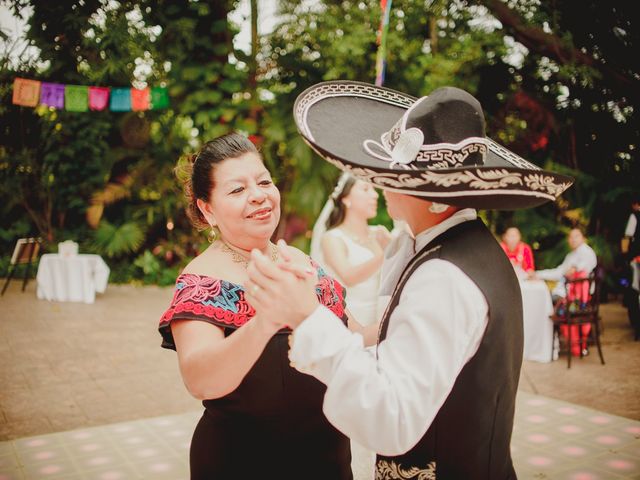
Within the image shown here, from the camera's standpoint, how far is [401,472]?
1.34 m

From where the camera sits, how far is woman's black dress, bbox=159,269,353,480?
1.56 m

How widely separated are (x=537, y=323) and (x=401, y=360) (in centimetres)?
597

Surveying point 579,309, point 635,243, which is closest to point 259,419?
point 579,309

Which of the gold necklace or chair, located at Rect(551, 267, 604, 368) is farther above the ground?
the gold necklace

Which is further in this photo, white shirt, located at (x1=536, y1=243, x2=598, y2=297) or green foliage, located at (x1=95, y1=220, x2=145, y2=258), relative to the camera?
green foliage, located at (x1=95, y1=220, x2=145, y2=258)

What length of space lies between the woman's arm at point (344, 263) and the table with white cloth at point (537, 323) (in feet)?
9.99

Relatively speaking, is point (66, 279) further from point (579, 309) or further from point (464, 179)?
point (464, 179)

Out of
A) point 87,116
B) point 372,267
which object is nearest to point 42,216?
point 87,116

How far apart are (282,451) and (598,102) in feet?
32.5

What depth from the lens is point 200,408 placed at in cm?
482

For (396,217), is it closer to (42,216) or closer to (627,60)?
(627,60)

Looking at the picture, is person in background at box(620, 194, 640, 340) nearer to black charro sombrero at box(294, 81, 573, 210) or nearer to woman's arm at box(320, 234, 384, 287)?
woman's arm at box(320, 234, 384, 287)

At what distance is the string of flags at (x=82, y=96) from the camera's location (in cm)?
919

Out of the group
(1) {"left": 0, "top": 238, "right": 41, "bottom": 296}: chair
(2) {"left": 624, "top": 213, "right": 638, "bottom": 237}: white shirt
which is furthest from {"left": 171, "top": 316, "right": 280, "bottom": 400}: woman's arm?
(1) {"left": 0, "top": 238, "right": 41, "bottom": 296}: chair
